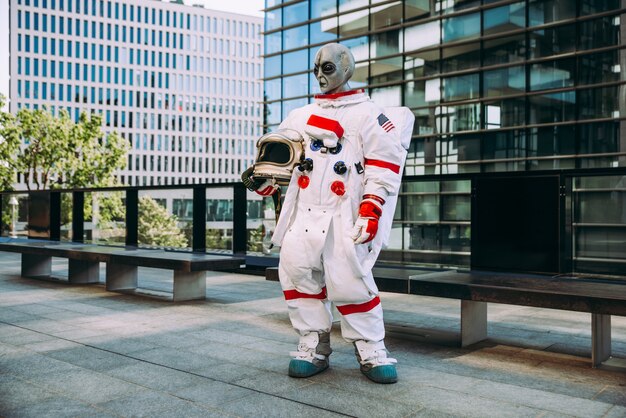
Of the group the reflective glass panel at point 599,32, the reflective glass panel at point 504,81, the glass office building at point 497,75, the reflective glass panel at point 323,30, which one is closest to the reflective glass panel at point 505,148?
the glass office building at point 497,75

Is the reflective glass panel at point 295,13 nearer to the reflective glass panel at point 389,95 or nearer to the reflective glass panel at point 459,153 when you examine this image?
the reflective glass panel at point 389,95

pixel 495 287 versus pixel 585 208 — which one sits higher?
pixel 585 208

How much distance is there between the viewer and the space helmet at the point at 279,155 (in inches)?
177

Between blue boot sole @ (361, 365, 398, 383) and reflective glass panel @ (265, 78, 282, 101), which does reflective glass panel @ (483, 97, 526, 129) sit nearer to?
reflective glass panel @ (265, 78, 282, 101)

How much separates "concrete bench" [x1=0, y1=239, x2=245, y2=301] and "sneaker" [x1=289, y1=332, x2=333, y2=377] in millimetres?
3073

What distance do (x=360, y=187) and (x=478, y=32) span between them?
65.5ft

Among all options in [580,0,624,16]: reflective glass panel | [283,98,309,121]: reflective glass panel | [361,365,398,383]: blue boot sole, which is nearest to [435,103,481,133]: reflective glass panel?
[580,0,624,16]: reflective glass panel

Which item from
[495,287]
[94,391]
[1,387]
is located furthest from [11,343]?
[495,287]

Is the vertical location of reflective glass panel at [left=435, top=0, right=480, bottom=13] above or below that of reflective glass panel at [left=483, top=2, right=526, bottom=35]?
above

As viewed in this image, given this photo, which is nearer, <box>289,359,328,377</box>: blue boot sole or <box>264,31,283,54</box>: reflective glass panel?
<box>289,359,328,377</box>: blue boot sole

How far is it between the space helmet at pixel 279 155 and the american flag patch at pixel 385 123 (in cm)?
57

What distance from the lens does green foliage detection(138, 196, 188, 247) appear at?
39.2 ft

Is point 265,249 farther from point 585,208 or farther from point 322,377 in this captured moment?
point 322,377

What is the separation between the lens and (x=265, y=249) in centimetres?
1118
